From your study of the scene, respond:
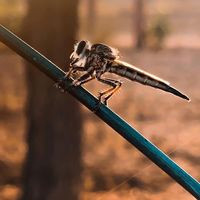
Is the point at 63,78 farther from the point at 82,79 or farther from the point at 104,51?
the point at 104,51

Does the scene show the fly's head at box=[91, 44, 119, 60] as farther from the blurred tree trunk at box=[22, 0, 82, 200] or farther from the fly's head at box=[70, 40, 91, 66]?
the blurred tree trunk at box=[22, 0, 82, 200]

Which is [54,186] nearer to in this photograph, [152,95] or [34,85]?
Result: [34,85]

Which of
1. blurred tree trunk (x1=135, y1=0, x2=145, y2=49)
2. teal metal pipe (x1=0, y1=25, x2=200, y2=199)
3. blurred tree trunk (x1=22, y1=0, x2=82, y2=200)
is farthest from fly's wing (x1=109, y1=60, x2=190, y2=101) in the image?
blurred tree trunk (x1=135, y1=0, x2=145, y2=49)

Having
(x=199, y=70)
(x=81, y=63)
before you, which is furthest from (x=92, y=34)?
(x=81, y=63)

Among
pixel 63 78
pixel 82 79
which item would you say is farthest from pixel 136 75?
pixel 63 78

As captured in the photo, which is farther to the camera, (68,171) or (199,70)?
(199,70)

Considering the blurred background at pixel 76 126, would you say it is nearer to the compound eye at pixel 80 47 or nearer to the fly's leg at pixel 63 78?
the compound eye at pixel 80 47

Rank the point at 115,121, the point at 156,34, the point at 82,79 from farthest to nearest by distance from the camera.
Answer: the point at 156,34, the point at 82,79, the point at 115,121
